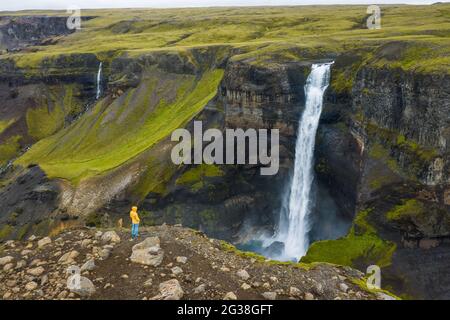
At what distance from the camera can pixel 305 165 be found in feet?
200

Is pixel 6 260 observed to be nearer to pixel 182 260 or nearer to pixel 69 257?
pixel 69 257

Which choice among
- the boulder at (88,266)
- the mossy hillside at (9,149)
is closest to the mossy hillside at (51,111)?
the mossy hillside at (9,149)

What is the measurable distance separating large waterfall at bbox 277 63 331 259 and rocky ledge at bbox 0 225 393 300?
3638 cm

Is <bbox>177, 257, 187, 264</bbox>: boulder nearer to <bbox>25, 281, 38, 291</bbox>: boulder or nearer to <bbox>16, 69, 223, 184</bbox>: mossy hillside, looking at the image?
<bbox>25, 281, 38, 291</bbox>: boulder

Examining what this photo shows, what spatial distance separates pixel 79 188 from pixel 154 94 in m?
34.8

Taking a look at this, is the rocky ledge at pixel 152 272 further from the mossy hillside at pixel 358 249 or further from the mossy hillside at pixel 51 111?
the mossy hillside at pixel 51 111

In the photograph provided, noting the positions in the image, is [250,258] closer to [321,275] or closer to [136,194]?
[321,275]

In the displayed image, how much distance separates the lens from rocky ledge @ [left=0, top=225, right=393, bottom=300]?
765 inches

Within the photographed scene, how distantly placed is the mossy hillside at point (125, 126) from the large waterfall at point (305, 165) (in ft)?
72.7

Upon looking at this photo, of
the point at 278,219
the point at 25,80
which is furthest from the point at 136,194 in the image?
the point at 25,80

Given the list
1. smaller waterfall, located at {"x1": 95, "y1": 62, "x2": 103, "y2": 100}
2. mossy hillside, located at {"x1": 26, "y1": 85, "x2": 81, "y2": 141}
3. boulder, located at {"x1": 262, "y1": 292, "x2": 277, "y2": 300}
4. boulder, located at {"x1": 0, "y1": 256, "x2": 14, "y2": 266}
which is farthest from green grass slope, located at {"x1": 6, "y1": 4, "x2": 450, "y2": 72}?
boulder, located at {"x1": 0, "y1": 256, "x2": 14, "y2": 266}

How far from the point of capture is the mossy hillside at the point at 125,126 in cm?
7975

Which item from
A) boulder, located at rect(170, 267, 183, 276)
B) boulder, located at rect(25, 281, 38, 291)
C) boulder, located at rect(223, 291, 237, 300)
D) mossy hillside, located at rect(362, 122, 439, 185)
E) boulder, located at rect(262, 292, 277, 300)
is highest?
boulder, located at rect(25, 281, 38, 291)

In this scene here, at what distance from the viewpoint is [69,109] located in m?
119
